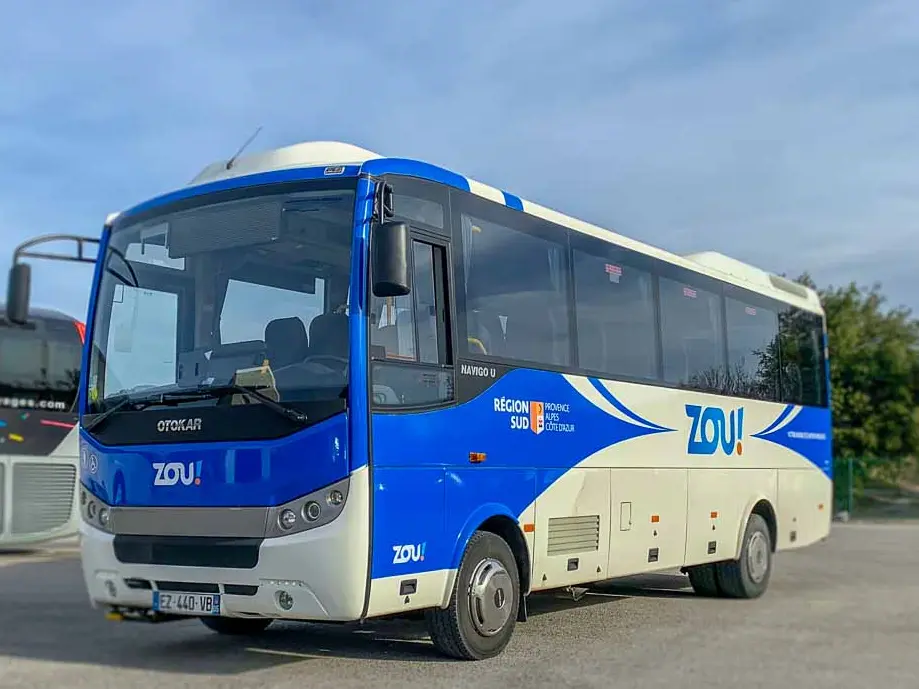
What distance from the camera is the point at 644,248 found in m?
11.5

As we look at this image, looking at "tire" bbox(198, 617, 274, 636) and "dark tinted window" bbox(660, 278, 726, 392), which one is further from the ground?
"dark tinted window" bbox(660, 278, 726, 392)

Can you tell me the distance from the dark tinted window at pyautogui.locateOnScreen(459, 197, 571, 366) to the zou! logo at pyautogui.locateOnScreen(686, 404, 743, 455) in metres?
2.67

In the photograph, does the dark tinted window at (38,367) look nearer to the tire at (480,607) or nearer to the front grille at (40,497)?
the front grille at (40,497)

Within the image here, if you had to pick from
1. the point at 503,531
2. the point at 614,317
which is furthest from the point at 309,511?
the point at 614,317

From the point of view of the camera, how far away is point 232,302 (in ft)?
26.0

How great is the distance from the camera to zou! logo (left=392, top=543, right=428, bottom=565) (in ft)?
24.4

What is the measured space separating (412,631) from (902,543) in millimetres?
16007

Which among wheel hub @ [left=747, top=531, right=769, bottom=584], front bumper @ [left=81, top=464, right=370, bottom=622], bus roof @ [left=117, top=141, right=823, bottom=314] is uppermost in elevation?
bus roof @ [left=117, top=141, right=823, bottom=314]

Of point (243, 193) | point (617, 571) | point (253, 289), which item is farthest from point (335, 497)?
point (617, 571)

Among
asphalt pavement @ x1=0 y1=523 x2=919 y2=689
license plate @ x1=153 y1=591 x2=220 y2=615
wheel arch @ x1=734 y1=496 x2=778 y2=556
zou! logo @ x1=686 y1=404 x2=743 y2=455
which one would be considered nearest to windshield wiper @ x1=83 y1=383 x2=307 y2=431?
license plate @ x1=153 y1=591 x2=220 y2=615

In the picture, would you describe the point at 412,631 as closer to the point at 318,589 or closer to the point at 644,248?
the point at 318,589

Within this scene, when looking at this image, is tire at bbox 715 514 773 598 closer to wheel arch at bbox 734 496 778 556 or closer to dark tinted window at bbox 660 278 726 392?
wheel arch at bbox 734 496 778 556

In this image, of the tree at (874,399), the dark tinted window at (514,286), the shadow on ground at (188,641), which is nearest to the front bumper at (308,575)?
the shadow on ground at (188,641)

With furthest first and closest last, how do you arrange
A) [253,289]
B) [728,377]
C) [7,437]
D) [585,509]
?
[7,437], [728,377], [585,509], [253,289]
